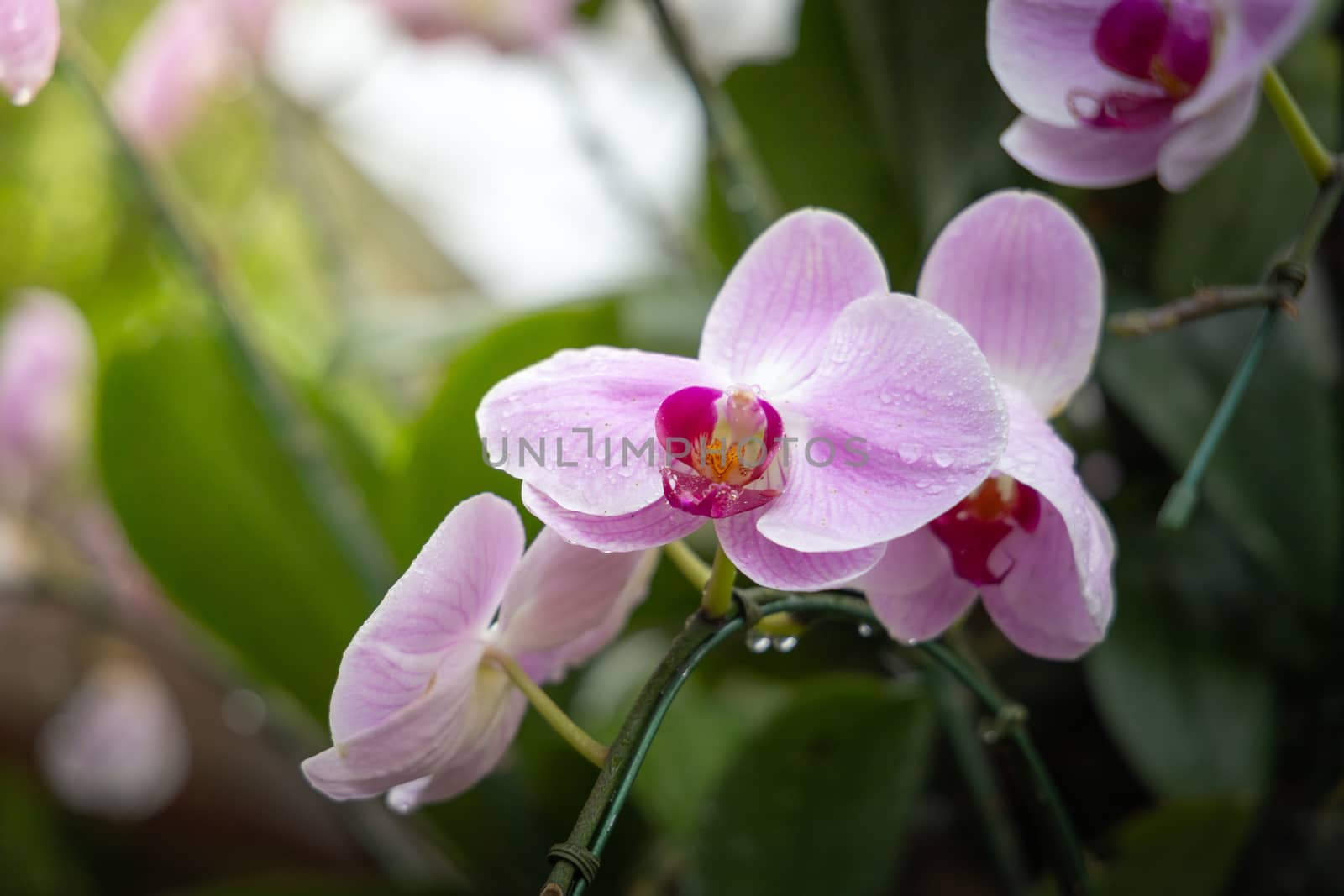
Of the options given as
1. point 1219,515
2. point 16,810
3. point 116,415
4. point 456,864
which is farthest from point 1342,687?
point 16,810

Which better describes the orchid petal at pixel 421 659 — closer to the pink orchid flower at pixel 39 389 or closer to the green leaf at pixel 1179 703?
the green leaf at pixel 1179 703

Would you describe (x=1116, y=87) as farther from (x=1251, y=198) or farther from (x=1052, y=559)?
(x=1251, y=198)

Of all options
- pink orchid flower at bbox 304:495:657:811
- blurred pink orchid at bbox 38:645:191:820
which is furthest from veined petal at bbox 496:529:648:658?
blurred pink orchid at bbox 38:645:191:820

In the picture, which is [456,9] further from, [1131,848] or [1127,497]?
[1131,848]

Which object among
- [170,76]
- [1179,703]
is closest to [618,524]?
[1179,703]

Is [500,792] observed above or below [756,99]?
below

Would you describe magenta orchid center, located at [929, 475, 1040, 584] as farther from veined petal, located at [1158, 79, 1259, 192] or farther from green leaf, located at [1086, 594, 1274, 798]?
green leaf, located at [1086, 594, 1274, 798]
